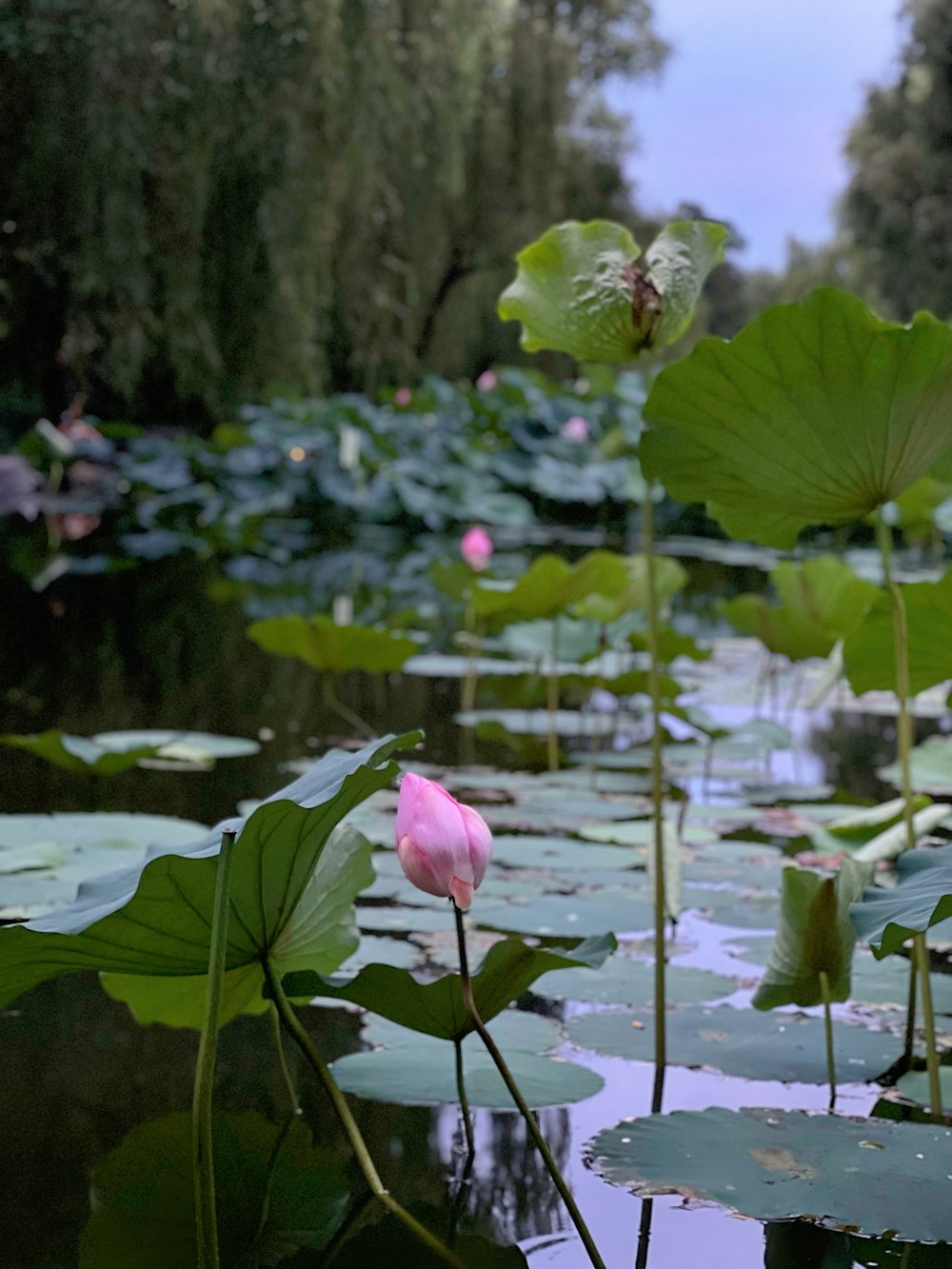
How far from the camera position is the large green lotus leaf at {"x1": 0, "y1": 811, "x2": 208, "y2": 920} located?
102 cm

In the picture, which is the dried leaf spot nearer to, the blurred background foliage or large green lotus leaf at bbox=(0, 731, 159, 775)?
large green lotus leaf at bbox=(0, 731, 159, 775)

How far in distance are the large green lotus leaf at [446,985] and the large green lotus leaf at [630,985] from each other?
1.02 feet

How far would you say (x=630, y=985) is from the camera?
0.98 meters

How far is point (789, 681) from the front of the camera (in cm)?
277

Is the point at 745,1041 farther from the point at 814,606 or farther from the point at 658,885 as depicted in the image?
the point at 814,606

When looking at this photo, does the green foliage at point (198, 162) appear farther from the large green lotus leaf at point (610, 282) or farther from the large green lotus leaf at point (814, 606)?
the large green lotus leaf at point (610, 282)

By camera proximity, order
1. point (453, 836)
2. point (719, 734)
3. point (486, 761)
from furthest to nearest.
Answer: point (486, 761) → point (719, 734) → point (453, 836)

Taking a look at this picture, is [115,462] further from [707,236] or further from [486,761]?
[707,236]

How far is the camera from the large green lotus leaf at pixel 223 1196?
0.59m

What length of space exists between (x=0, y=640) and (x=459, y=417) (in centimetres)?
434

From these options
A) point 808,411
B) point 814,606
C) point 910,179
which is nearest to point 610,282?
point 808,411

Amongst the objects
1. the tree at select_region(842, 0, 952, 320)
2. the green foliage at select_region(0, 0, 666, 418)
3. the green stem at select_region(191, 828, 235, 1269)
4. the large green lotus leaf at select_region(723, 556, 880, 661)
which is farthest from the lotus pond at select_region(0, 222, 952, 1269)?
the tree at select_region(842, 0, 952, 320)

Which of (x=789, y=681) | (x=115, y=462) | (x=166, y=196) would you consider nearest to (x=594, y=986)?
(x=789, y=681)

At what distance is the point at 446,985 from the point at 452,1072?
18cm
